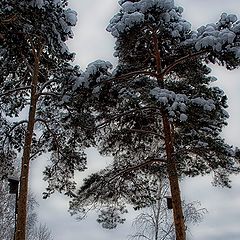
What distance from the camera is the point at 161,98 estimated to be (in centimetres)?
821

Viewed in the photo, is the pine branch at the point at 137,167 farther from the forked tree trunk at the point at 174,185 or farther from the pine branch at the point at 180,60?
the pine branch at the point at 180,60

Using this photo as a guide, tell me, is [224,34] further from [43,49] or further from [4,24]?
[43,49]

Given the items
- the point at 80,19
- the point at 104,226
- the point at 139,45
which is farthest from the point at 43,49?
the point at 104,226

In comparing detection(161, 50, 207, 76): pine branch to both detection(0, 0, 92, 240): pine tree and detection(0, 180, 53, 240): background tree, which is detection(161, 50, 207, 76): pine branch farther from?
detection(0, 180, 53, 240): background tree

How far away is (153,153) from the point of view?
35.3ft

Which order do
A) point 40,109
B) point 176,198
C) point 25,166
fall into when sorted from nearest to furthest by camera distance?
1. point 176,198
2. point 25,166
3. point 40,109

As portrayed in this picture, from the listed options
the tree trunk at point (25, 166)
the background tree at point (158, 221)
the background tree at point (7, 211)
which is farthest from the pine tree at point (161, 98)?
the background tree at point (7, 211)

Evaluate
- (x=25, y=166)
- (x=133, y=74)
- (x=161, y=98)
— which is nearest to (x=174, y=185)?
(x=161, y=98)

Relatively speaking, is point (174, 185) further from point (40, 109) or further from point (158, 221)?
point (158, 221)

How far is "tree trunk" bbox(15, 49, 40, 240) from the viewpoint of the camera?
9546mm

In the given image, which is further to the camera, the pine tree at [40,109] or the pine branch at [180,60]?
the pine tree at [40,109]

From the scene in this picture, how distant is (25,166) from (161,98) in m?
3.97

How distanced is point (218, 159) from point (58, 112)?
4514mm

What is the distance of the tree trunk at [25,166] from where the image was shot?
955 cm
